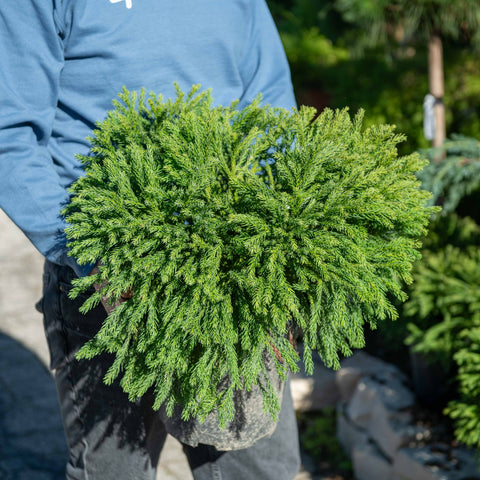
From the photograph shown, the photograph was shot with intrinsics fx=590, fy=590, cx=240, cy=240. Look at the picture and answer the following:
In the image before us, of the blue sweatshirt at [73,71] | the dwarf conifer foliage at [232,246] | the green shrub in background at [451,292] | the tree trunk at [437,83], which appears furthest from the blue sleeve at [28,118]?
the tree trunk at [437,83]

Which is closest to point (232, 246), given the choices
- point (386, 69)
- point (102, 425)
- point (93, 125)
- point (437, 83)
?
point (93, 125)

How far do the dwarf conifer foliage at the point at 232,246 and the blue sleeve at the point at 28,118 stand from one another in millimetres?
154

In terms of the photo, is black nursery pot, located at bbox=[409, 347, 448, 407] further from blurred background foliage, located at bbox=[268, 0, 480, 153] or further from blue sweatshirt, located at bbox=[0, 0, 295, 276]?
blue sweatshirt, located at bbox=[0, 0, 295, 276]

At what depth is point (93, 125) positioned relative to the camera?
145cm

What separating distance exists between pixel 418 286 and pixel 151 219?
1.76 metres

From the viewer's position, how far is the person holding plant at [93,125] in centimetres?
135

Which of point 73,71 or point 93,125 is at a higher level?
Result: point 73,71

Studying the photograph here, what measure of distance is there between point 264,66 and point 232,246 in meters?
0.73

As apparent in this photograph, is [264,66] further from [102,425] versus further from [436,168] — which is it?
[436,168]

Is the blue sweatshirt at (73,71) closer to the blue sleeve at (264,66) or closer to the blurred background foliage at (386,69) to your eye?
the blue sleeve at (264,66)

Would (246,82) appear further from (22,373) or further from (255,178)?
(22,373)

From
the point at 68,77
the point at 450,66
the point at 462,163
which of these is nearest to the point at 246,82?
the point at 68,77

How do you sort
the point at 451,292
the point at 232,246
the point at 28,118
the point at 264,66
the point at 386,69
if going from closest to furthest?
1. the point at 232,246
2. the point at 28,118
3. the point at 264,66
4. the point at 451,292
5. the point at 386,69

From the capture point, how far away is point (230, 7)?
5.19ft
